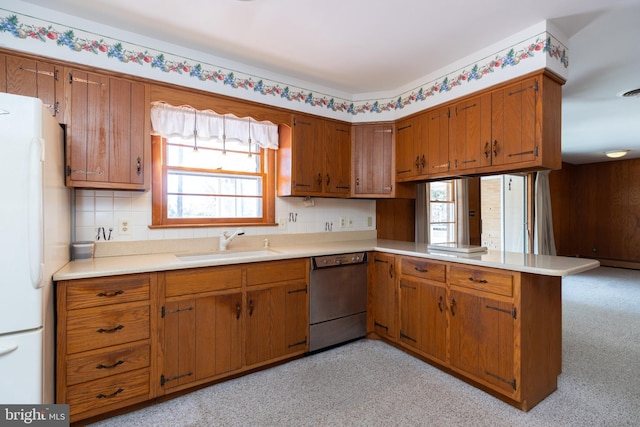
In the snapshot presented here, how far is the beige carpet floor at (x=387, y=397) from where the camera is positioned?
6.04ft

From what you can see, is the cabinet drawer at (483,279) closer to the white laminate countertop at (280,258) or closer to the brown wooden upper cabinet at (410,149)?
the white laminate countertop at (280,258)

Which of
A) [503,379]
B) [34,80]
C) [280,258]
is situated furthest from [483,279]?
[34,80]

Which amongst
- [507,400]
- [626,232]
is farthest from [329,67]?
[626,232]

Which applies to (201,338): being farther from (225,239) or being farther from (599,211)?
(599,211)

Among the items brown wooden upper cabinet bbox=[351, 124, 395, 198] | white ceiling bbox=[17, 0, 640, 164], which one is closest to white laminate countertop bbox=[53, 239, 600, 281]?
brown wooden upper cabinet bbox=[351, 124, 395, 198]

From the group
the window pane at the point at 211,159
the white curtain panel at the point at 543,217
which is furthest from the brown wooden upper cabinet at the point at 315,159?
the white curtain panel at the point at 543,217

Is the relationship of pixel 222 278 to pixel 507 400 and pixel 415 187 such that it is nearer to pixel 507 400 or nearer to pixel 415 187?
pixel 507 400

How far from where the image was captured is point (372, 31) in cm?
221

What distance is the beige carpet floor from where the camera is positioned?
1.84 metres

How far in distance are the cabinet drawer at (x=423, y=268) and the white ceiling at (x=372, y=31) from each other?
1.71m

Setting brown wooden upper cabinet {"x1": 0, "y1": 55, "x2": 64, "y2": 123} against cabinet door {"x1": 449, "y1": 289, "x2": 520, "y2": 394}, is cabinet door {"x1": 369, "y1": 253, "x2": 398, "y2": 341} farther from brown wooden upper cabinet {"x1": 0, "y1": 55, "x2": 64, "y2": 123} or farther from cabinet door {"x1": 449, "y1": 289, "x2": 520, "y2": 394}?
brown wooden upper cabinet {"x1": 0, "y1": 55, "x2": 64, "y2": 123}

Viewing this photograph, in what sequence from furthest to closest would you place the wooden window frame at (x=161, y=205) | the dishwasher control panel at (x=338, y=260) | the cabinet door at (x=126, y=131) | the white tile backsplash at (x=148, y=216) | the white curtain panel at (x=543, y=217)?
the white curtain panel at (x=543, y=217), the dishwasher control panel at (x=338, y=260), the wooden window frame at (x=161, y=205), the white tile backsplash at (x=148, y=216), the cabinet door at (x=126, y=131)

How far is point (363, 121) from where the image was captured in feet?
10.9

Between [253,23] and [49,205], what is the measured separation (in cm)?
167
